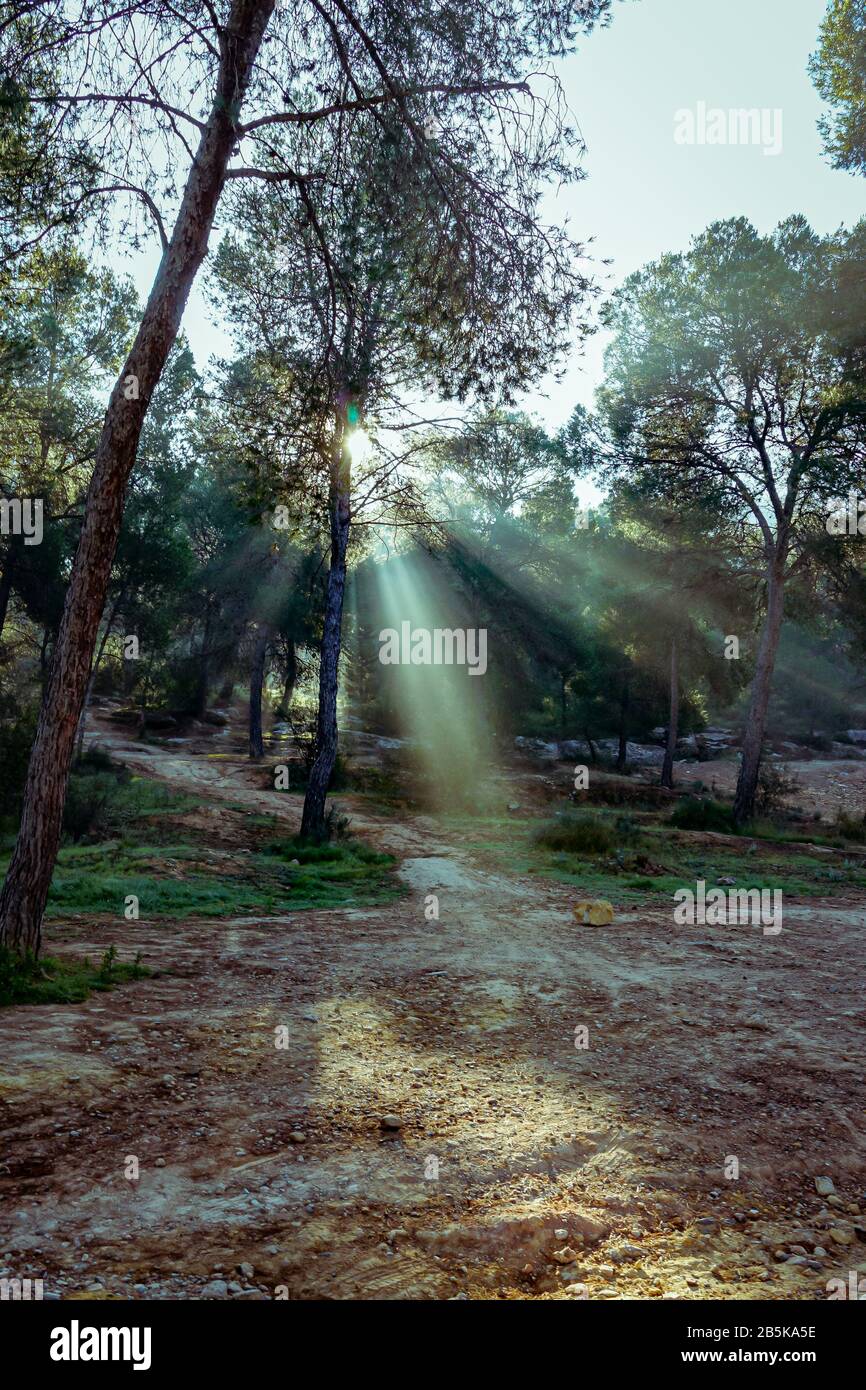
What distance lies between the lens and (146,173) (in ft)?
26.2

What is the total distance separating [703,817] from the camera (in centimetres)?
2034

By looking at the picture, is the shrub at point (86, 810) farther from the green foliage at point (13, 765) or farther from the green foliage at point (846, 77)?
the green foliage at point (846, 77)

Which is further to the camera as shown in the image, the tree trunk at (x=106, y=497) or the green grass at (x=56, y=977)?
the tree trunk at (x=106, y=497)

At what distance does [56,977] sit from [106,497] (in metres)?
3.73

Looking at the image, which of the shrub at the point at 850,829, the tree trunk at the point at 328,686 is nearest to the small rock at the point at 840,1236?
the tree trunk at the point at 328,686

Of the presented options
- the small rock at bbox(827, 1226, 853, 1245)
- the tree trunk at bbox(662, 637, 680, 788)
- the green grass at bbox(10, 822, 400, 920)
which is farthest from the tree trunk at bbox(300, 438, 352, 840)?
the tree trunk at bbox(662, 637, 680, 788)

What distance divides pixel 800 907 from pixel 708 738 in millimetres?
34146

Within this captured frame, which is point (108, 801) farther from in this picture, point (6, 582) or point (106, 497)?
point (106, 497)

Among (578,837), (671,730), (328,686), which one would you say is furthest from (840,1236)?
(671,730)

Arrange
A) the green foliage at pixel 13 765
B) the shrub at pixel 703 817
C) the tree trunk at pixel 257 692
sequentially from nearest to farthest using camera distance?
the green foliage at pixel 13 765 → the shrub at pixel 703 817 → the tree trunk at pixel 257 692

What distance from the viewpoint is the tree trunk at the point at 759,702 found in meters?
20.0

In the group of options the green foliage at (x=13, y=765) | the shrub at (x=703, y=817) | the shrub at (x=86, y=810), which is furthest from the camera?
the shrub at (x=703, y=817)

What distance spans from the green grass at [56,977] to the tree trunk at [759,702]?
16.7 meters

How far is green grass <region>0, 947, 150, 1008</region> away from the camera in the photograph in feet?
18.9
